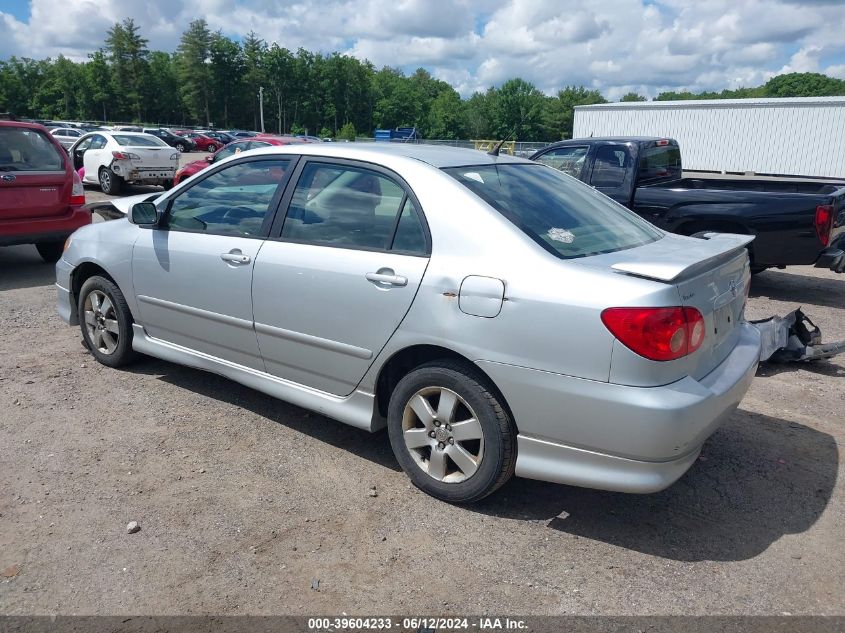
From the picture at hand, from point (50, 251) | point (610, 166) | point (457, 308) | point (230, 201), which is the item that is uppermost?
point (610, 166)

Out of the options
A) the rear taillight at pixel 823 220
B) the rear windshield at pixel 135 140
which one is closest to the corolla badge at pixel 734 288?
the rear taillight at pixel 823 220

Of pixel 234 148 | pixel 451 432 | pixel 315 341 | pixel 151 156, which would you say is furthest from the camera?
pixel 151 156

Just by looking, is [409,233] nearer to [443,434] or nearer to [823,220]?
[443,434]

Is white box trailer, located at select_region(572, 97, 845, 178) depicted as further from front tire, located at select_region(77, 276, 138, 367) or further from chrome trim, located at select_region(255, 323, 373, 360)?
chrome trim, located at select_region(255, 323, 373, 360)

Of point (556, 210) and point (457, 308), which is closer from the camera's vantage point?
point (457, 308)

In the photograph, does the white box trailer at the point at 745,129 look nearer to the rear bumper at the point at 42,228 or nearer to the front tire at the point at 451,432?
the rear bumper at the point at 42,228

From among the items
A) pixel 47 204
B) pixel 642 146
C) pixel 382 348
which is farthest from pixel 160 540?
pixel 642 146

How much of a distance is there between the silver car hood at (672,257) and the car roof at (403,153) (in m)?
1.03

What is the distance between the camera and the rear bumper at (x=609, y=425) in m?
2.87

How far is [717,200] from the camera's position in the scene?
791 centimetres

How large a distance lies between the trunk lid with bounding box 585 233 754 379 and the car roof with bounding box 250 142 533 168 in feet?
3.42

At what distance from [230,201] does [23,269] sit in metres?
6.12

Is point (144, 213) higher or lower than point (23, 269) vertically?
higher

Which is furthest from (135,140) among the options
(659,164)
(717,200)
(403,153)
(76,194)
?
(403,153)
